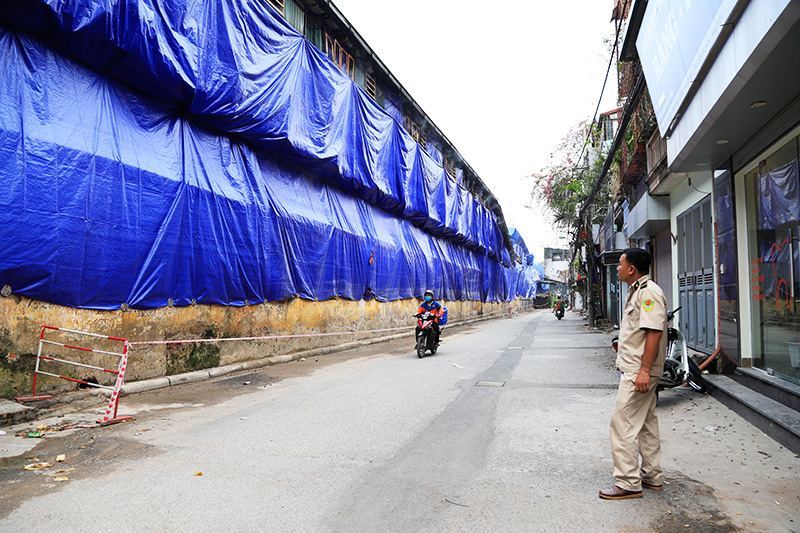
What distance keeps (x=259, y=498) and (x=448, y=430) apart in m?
2.38

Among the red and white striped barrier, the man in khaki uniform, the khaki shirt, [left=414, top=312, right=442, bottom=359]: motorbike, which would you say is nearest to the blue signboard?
the khaki shirt

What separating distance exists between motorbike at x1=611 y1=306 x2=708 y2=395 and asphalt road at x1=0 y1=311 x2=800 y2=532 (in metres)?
0.23

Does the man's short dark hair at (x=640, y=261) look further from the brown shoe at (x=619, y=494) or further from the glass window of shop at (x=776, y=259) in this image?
the glass window of shop at (x=776, y=259)

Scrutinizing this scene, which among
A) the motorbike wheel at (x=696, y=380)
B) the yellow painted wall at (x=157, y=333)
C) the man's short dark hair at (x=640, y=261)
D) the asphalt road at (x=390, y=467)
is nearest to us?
the asphalt road at (x=390, y=467)

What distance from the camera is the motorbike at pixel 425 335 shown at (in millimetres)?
12127

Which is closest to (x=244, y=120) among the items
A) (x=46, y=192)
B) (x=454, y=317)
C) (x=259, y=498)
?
(x=46, y=192)

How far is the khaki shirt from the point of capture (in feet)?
11.7

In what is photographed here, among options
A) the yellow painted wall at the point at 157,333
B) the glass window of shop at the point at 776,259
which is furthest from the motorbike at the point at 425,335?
the glass window of shop at the point at 776,259

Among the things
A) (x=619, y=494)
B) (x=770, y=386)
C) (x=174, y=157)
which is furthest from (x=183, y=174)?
(x=770, y=386)

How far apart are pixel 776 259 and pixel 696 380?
74.8 inches

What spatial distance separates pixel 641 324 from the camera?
360 cm

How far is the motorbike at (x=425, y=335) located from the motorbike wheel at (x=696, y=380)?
247 inches

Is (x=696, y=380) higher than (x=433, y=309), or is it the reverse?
(x=433, y=309)

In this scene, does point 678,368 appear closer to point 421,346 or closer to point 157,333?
point 421,346
